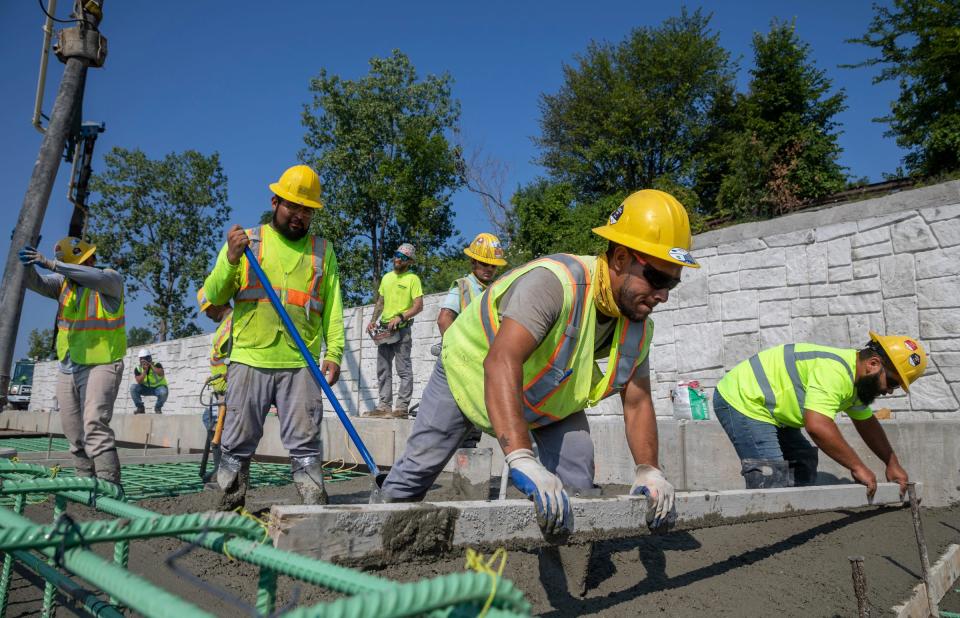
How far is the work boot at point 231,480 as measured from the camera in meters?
3.84

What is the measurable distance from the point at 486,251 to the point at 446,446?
10.8ft

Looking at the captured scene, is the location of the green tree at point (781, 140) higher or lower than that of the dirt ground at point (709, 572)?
higher

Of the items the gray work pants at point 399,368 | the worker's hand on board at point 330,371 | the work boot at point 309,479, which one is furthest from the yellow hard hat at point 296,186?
the gray work pants at point 399,368

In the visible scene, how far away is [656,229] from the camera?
2400mm

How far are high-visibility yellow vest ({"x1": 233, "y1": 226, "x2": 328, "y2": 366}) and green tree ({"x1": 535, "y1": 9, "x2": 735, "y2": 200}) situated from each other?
2042 centimetres

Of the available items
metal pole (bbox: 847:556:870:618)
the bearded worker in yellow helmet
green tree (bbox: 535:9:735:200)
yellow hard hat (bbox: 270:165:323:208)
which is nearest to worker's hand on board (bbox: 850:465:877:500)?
metal pole (bbox: 847:556:870:618)

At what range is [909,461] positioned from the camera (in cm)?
470

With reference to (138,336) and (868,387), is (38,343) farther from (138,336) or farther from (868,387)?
(868,387)

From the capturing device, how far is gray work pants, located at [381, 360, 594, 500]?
2.77m

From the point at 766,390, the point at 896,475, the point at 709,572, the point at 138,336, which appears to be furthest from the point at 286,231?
the point at 138,336

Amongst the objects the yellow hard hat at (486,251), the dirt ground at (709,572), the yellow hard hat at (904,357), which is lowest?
the dirt ground at (709,572)

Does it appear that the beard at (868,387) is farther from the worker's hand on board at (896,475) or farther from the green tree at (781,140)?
the green tree at (781,140)

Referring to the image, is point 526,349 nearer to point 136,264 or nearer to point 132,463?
point 132,463

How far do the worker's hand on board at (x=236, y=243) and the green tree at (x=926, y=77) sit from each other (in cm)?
1354
